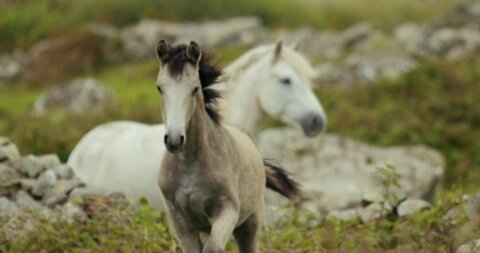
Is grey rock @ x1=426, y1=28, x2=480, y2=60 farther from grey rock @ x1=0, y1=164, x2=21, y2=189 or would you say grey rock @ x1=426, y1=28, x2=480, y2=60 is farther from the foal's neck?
the foal's neck

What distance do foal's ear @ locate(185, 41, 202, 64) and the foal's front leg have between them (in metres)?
0.79

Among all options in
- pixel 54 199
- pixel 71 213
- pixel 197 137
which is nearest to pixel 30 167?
pixel 54 199

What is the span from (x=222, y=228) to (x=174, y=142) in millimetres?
610

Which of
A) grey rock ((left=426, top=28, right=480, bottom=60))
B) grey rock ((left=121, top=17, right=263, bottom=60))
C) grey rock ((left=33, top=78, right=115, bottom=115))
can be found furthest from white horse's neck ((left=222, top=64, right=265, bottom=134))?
grey rock ((left=121, top=17, right=263, bottom=60))

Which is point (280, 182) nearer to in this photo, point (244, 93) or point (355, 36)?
point (244, 93)

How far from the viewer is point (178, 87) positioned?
17.9 feet

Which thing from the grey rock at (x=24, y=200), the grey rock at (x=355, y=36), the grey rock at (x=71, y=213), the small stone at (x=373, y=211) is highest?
the grey rock at (x=24, y=200)

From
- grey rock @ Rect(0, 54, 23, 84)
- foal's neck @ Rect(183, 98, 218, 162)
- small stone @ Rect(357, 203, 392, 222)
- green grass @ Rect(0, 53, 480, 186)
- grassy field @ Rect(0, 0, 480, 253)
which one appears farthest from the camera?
grey rock @ Rect(0, 54, 23, 84)

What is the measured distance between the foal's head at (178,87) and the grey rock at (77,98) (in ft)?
44.3

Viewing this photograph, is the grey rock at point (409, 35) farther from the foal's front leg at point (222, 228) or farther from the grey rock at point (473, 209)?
the foal's front leg at point (222, 228)

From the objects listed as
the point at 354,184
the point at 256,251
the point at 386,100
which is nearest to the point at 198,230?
the point at 256,251

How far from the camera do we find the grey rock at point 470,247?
21.2ft

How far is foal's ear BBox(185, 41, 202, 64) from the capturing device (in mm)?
5590

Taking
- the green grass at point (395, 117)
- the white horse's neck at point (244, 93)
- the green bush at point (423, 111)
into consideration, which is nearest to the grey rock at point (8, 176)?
the white horse's neck at point (244, 93)
